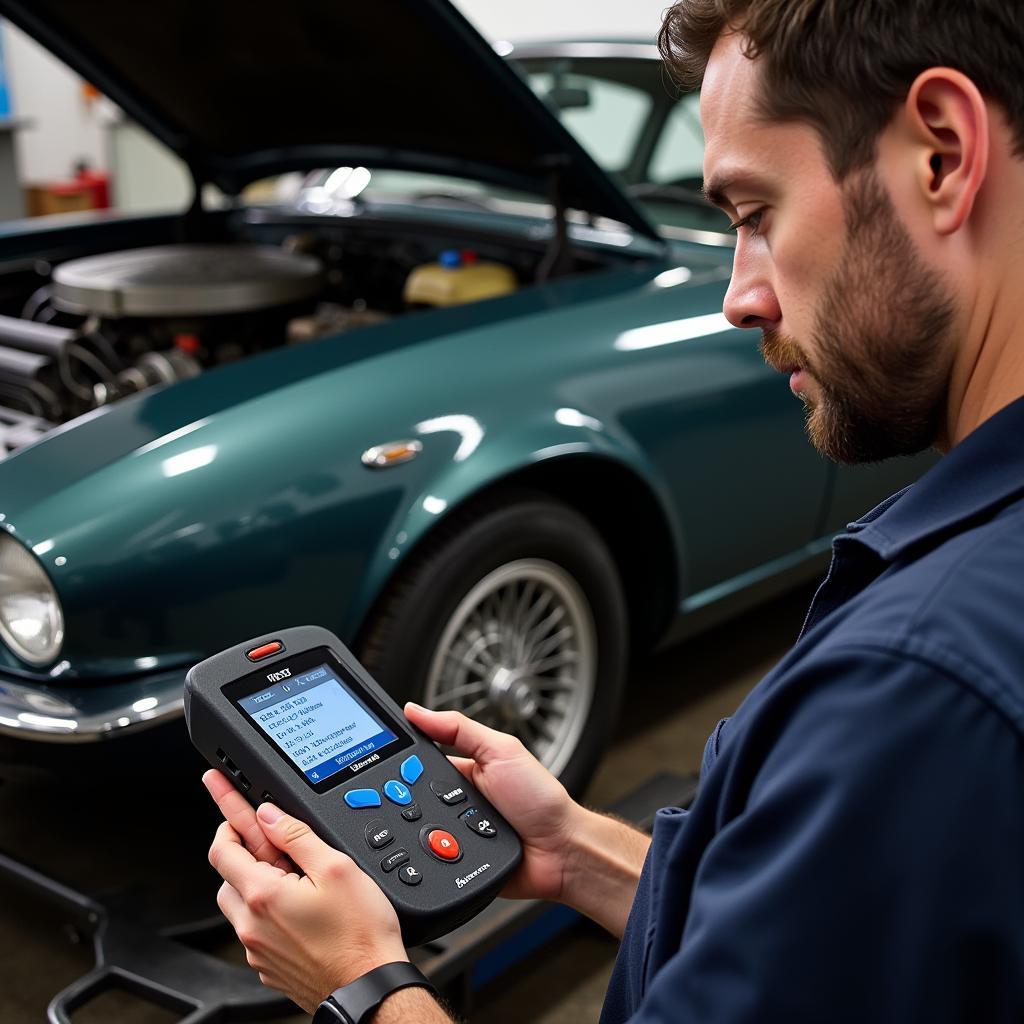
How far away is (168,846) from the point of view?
2141 millimetres

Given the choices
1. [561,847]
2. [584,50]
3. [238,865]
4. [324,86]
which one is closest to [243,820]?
[238,865]

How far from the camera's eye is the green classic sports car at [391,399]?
1662mm

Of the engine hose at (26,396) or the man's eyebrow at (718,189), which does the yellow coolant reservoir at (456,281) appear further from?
the man's eyebrow at (718,189)

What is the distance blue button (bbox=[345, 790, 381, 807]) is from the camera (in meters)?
1.02

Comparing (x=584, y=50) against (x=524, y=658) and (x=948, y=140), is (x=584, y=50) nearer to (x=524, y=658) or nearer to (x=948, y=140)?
(x=524, y=658)

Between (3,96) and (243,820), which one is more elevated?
(243,820)

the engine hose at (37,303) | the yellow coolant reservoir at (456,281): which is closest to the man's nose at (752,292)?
the yellow coolant reservoir at (456,281)

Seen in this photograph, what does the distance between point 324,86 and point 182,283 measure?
20.3 inches

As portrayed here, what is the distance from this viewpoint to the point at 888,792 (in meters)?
0.58

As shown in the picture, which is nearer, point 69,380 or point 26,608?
point 26,608

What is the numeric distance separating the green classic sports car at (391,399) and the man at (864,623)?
764 millimetres

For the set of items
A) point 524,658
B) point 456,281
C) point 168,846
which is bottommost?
point 168,846

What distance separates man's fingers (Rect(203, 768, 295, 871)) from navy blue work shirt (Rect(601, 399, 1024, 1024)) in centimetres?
41

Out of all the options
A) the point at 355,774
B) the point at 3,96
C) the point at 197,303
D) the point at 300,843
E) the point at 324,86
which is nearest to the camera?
the point at 300,843
